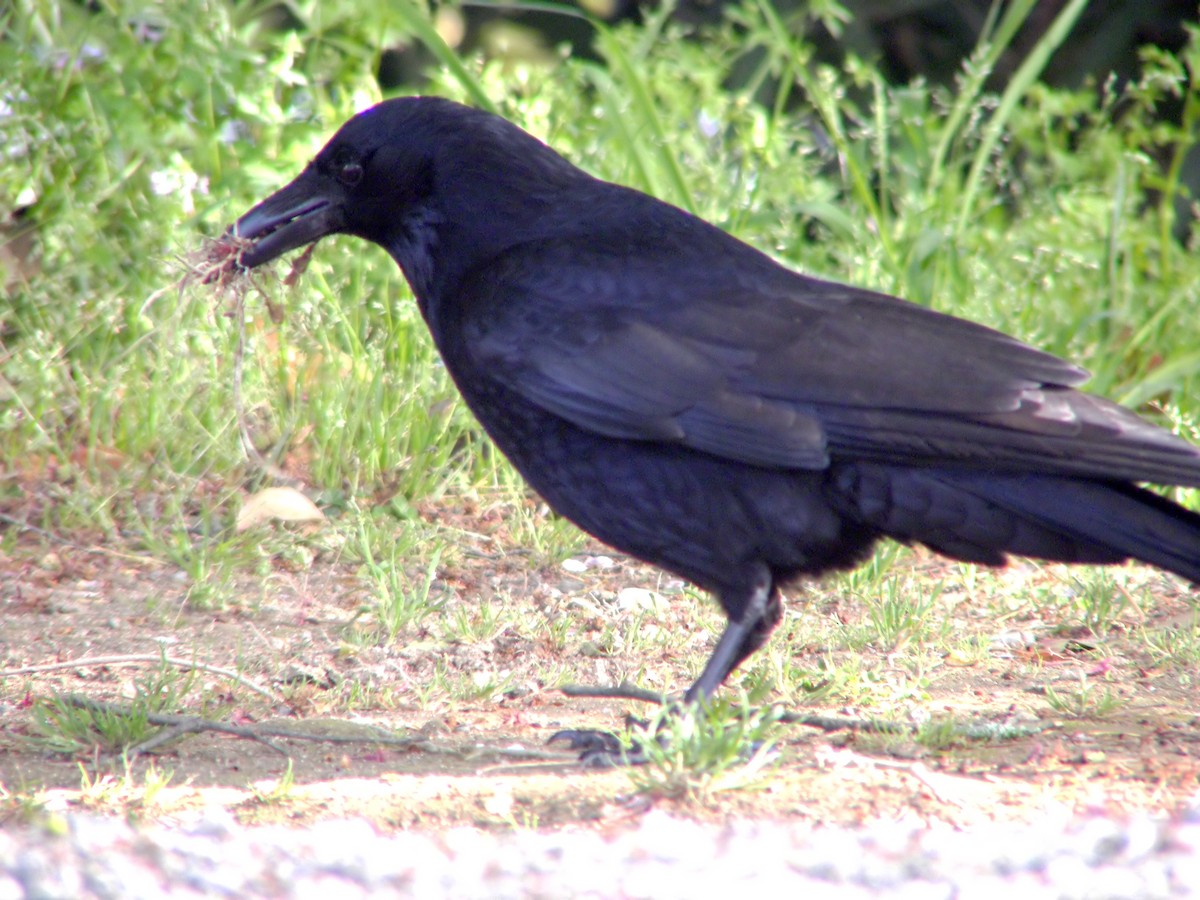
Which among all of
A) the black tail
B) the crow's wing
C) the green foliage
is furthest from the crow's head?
the green foliage

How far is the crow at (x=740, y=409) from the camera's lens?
304 centimetres

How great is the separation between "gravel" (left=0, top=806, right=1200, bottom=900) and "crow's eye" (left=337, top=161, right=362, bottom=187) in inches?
74.6

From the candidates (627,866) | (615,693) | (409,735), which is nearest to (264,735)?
(409,735)

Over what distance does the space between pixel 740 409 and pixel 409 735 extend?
3.11ft

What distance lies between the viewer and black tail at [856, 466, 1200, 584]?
2996 mm

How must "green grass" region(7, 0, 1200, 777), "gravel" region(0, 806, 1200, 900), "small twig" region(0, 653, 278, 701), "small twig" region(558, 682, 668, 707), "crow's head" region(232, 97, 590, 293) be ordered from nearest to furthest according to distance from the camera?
"gravel" region(0, 806, 1200, 900)
"small twig" region(558, 682, 668, 707)
"small twig" region(0, 653, 278, 701)
"crow's head" region(232, 97, 590, 293)
"green grass" region(7, 0, 1200, 777)

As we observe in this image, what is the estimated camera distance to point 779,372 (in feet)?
10.4

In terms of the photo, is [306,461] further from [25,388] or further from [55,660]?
[55,660]

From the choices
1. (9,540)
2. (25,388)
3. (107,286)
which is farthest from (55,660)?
(107,286)

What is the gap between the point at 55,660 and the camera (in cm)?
377

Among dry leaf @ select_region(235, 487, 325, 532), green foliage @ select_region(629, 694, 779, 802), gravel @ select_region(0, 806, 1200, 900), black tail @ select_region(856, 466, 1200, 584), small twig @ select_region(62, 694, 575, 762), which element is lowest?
small twig @ select_region(62, 694, 575, 762)

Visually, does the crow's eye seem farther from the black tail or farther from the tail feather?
the tail feather

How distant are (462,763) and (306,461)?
189 centimetres

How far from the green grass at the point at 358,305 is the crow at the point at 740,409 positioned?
0.52 metres
